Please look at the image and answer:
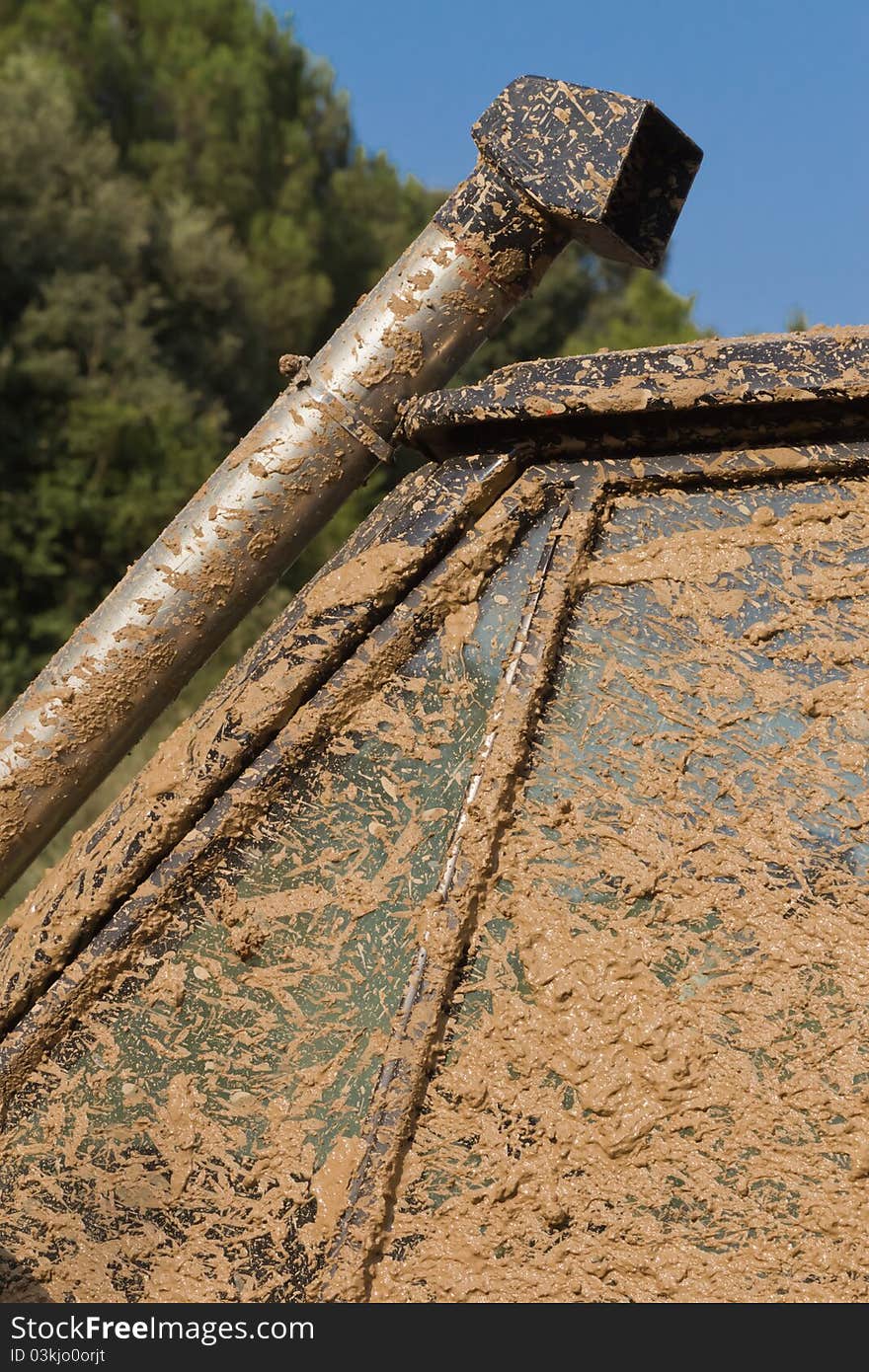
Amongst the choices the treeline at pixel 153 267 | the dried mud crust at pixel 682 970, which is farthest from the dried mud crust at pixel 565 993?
the treeline at pixel 153 267

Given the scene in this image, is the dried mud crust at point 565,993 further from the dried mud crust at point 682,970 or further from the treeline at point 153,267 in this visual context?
the treeline at point 153,267

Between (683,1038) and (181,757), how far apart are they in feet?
2.19

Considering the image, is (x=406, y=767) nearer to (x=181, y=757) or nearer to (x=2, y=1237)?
(x=181, y=757)

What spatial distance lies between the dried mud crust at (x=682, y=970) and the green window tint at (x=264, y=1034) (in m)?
0.10

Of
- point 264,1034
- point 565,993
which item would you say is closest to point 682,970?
point 565,993

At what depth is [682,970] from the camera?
1217 mm

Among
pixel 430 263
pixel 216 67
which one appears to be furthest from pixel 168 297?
pixel 430 263

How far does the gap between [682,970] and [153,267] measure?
64.1ft

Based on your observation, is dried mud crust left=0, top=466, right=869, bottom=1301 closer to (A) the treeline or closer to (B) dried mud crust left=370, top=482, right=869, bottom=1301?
(B) dried mud crust left=370, top=482, right=869, bottom=1301

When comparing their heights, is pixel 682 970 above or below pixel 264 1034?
above

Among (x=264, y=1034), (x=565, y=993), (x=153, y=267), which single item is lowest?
(x=264, y=1034)

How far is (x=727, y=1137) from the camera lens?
1176mm

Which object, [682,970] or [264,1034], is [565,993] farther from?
[264,1034]

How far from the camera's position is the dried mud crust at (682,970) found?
1.17 m
